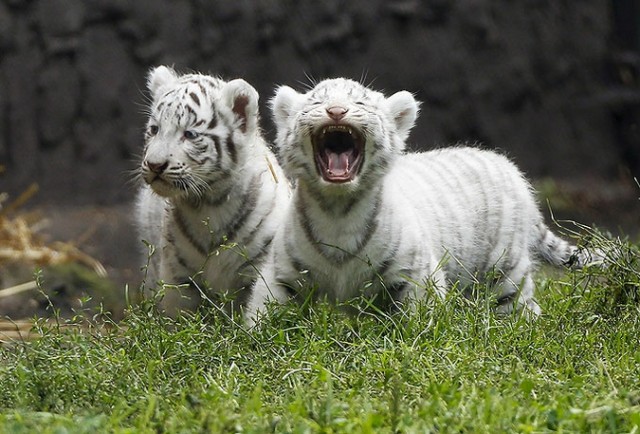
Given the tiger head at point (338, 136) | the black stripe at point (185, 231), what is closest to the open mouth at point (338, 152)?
the tiger head at point (338, 136)

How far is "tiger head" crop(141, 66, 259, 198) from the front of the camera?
4.62m

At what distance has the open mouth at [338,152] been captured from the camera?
427 cm

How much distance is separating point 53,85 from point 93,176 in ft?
2.32

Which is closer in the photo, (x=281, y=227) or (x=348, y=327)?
(x=348, y=327)

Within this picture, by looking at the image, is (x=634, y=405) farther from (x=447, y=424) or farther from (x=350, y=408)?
(x=350, y=408)

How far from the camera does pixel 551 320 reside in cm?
420

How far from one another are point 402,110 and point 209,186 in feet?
2.86

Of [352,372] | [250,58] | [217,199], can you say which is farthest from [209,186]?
[250,58]

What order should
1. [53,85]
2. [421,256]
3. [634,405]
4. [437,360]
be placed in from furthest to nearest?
[53,85] → [421,256] → [437,360] → [634,405]

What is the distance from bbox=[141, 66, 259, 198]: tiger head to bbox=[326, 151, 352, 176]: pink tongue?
63 centimetres

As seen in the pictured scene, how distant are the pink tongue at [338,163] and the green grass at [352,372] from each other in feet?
1.67

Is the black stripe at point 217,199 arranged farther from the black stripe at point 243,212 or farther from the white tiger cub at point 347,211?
the white tiger cub at point 347,211

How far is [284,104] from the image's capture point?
4543mm

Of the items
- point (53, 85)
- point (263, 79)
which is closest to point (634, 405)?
point (263, 79)
